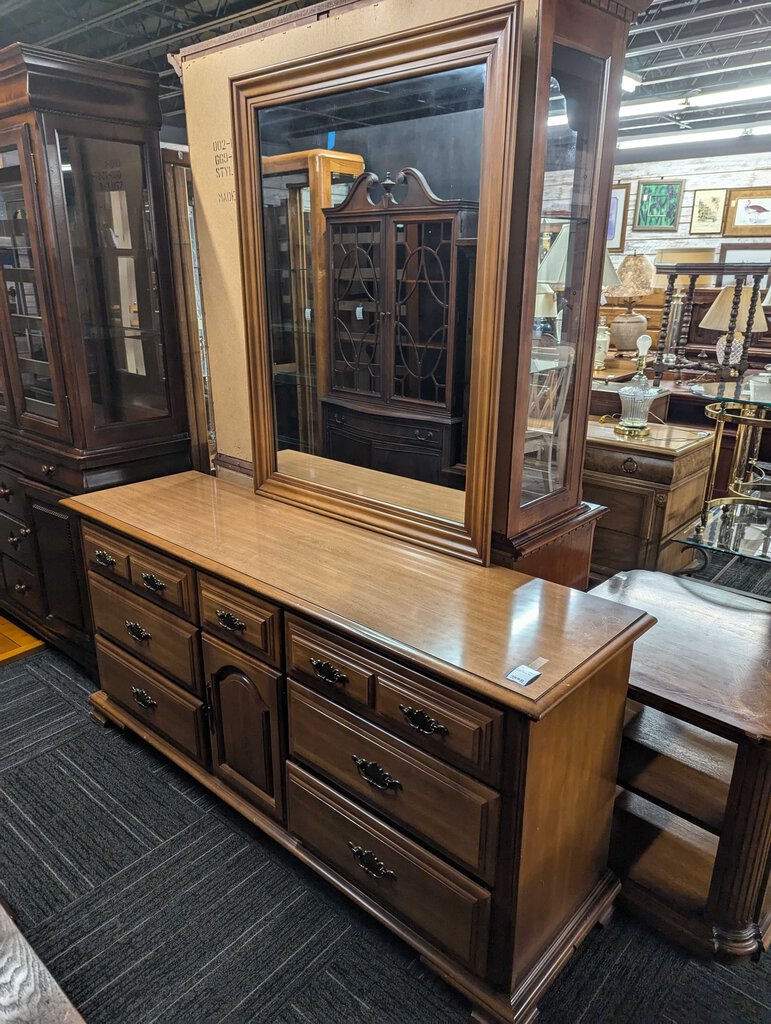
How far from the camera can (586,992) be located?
144 centimetres

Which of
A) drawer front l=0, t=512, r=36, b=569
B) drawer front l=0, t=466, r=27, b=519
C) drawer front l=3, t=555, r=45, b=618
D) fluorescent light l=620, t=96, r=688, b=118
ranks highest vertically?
fluorescent light l=620, t=96, r=688, b=118

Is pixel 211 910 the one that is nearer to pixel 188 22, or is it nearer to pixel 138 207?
pixel 138 207

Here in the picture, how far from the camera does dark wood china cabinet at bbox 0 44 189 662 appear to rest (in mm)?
2082

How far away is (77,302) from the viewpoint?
221cm

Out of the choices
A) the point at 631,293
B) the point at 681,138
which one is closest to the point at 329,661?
the point at 631,293

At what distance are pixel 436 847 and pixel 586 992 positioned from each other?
47cm

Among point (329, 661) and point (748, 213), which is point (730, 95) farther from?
point (329, 661)

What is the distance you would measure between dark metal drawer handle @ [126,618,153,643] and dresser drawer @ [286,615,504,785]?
23.8 inches

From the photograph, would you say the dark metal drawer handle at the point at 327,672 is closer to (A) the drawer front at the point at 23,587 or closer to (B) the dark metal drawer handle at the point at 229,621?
(B) the dark metal drawer handle at the point at 229,621

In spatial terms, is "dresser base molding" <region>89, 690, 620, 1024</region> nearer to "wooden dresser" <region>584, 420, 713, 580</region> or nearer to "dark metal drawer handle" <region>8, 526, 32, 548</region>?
"dark metal drawer handle" <region>8, 526, 32, 548</region>

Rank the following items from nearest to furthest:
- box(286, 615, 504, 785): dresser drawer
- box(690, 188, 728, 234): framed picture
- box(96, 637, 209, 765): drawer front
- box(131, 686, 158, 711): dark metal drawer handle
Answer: box(286, 615, 504, 785): dresser drawer
box(96, 637, 209, 765): drawer front
box(131, 686, 158, 711): dark metal drawer handle
box(690, 188, 728, 234): framed picture

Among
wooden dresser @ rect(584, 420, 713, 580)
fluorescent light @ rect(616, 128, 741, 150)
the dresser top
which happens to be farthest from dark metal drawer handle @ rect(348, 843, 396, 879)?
fluorescent light @ rect(616, 128, 741, 150)

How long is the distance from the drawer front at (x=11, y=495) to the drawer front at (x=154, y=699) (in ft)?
2.45

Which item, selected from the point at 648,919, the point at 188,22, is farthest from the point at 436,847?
the point at 188,22
